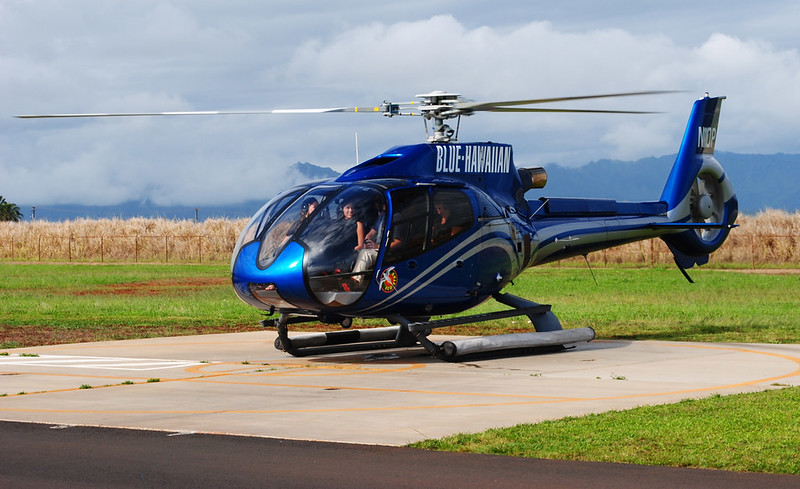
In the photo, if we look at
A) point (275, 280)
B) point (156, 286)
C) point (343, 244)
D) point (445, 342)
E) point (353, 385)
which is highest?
point (343, 244)

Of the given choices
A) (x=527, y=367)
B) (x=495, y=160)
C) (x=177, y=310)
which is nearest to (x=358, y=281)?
(x=527, y=367)

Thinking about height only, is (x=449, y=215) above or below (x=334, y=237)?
above

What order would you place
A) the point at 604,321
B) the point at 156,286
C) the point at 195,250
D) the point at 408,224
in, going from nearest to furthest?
the point at 408,224
the point at 604,321
the point at 156,286
the point at 195,250

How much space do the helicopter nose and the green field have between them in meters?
6.24

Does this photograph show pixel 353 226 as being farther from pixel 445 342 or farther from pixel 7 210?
pixel 7 210

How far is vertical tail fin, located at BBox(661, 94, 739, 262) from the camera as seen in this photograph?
24484 millimetres

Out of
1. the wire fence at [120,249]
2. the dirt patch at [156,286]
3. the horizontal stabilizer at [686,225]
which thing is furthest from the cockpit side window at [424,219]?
the wire fence at [120,249]

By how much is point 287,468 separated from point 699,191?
17.7 meters

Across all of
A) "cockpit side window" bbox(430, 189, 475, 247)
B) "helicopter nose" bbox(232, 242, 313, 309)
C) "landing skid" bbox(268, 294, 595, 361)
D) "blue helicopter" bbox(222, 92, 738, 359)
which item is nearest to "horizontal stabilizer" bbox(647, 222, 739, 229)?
"blue helicopter" bbox(222, 92, 738, 359)

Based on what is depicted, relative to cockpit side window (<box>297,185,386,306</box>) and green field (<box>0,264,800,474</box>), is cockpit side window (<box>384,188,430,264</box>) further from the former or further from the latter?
green field (<box>0,264,800,474</box>)

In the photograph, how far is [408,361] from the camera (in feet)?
61.4

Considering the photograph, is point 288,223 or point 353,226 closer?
point 353,226

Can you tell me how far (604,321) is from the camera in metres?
26.8

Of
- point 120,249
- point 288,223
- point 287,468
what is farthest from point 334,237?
point 120,249
